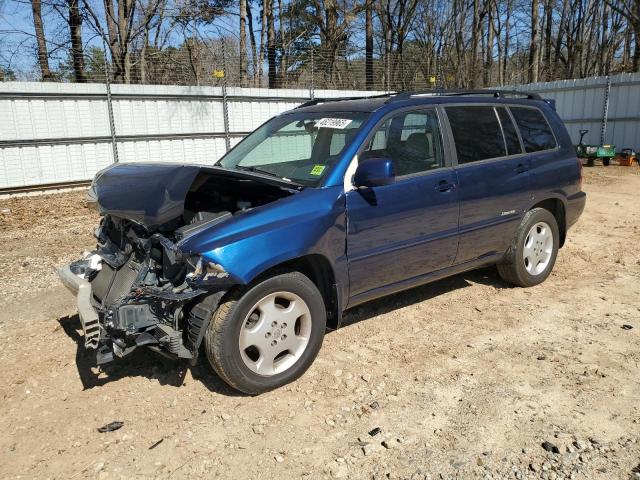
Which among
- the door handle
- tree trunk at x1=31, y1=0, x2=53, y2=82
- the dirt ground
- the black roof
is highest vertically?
tree trunk at x1=31, y1=0, x2=53, y2=82

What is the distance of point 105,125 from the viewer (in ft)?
39.2

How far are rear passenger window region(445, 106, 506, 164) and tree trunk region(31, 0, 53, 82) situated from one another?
1142 cm

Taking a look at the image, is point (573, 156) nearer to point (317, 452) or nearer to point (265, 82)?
point (317, 452)

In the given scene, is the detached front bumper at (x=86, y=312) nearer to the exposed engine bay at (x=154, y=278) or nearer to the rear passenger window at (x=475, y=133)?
the exposed engine bay at (x=154, y=278)

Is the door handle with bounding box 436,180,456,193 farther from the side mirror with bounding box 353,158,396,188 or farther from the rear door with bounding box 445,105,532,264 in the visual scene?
the side mirror with bounding box 353,158,396,188

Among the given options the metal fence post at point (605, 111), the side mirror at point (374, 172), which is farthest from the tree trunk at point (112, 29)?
the side mirror at point (374, 172)

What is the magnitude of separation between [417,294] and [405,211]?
1411 millimetres

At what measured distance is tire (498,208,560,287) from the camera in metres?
4.94

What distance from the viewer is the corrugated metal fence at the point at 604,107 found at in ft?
50.9

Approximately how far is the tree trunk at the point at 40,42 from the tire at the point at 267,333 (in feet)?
38.9

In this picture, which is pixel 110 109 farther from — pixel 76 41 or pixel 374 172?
pixel 374 172

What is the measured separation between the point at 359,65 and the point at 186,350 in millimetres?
17411

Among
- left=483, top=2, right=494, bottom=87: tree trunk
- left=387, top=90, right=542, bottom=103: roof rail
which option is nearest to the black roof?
left=387, top=90, right=542, bottom=103: roof rail

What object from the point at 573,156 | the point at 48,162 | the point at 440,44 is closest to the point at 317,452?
the point at 573,156
